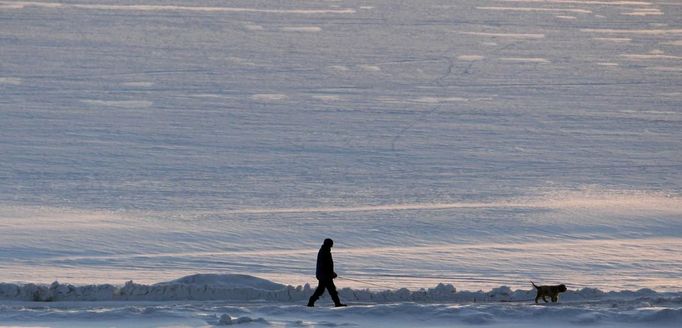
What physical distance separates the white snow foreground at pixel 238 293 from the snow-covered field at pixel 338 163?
2cm

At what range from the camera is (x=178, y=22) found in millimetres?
29594

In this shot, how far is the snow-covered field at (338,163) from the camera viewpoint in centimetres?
965

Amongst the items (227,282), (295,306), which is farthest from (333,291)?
(227,282)

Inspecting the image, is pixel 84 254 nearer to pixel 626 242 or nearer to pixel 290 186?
pixel 290 186

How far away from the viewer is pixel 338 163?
17.1 m

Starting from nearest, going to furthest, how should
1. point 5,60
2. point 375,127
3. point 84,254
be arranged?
point 84,254
point 375,127
point 5,60

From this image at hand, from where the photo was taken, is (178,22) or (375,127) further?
(178,22)

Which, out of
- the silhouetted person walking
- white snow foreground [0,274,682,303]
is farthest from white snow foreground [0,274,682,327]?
the silhouetted person walking

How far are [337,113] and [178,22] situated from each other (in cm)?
1017

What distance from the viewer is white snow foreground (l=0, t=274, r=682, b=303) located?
9.35 m

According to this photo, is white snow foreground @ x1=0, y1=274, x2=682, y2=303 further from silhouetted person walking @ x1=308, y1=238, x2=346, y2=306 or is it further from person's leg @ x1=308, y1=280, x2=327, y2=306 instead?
silhouetted person walking @ x1=308, y1=238, x2=346, y2=306

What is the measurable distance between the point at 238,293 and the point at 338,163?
7.72m

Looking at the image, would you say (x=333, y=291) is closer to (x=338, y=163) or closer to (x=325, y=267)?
(x=325, y=267)

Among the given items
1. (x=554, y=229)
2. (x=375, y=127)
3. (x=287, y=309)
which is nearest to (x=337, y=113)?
(x=375, y=127)
